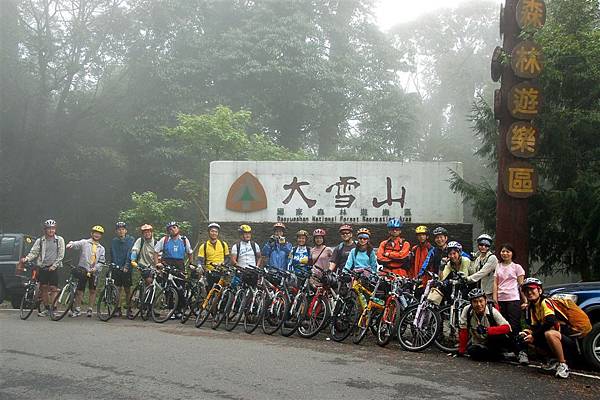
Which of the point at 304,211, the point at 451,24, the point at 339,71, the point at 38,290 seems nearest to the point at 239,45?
the point at 339,71

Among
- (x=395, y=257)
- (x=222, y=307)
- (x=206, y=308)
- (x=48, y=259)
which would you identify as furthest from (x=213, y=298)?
(x=48, y=259)

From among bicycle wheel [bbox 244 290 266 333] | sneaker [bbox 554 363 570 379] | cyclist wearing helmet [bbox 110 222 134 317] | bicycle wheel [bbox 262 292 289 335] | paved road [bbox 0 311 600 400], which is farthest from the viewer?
cyclist wearing helmet [bbox 110 222 134 317]

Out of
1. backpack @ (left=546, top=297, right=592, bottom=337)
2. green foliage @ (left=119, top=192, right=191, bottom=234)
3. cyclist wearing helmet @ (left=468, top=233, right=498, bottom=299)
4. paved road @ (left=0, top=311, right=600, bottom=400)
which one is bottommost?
paved road @ (left=0, top=311, right=600, bottom=400)

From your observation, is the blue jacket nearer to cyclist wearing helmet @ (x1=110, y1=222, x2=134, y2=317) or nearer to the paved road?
cyclist wearing helmet @ (x1=110, y1=222, x2=134, y2=317)

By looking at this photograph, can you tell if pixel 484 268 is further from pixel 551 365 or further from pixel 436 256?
pixel 551 365

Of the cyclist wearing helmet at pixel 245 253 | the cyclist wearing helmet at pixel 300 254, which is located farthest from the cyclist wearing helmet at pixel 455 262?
the cyclist wearing helmet at pixel 245 253

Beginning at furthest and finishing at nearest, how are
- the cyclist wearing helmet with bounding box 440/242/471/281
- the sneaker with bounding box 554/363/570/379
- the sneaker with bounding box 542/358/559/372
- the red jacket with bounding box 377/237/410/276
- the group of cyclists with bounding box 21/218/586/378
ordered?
the red jacket with bounding box 377/237/410/276, the cyclist wearing helmet with bounding box 440/242/471/281, the group of cyclists with bounding box 21/218/586/378, the sneaker with bounding box 542/358/559/372, the sneaker with bounding box 554/363/570/379

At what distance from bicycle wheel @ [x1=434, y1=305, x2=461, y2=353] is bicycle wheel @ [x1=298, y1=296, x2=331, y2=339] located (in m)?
1.69

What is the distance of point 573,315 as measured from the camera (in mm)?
7066

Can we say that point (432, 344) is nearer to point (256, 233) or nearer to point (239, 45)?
point (256, 233)

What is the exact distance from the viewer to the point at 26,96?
74.4ft

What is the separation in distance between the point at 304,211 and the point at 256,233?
3.96 feet

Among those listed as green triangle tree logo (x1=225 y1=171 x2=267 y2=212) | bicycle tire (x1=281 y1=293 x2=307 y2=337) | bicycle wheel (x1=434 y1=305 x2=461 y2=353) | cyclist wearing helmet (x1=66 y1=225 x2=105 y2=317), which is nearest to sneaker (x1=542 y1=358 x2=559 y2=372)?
bicycle wheel (x1=434 y1=305 x2=461 y2=353)

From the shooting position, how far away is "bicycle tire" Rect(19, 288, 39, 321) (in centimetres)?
1116
